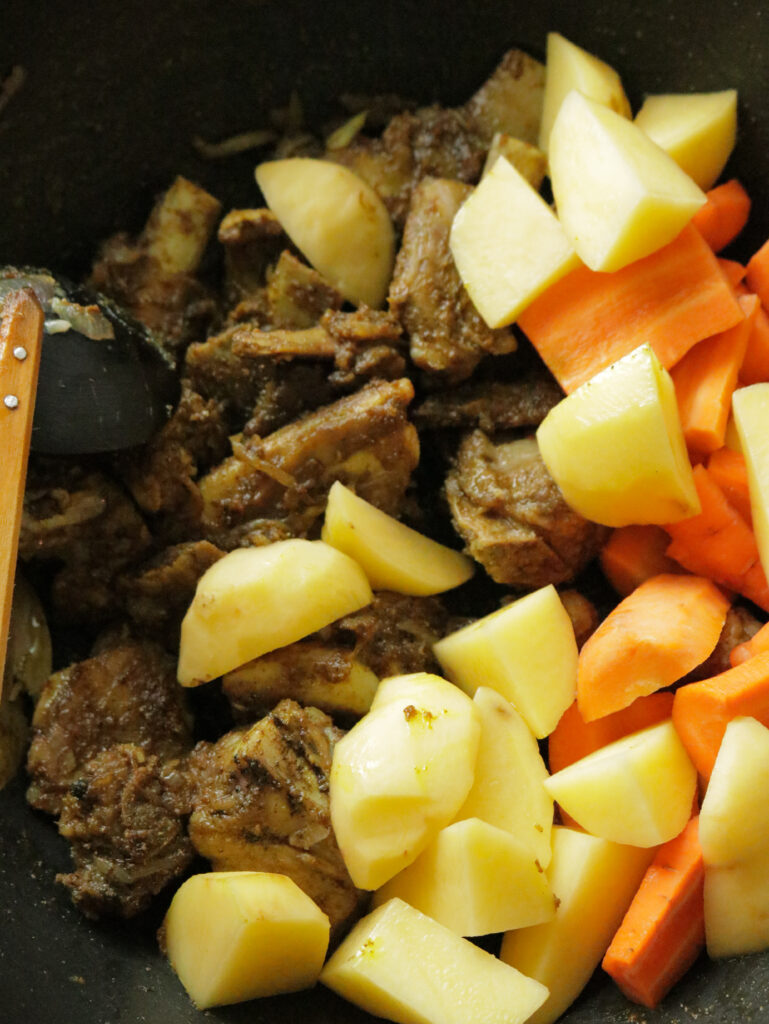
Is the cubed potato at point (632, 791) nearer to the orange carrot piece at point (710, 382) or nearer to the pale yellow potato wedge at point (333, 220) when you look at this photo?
the orange carrot piece at point (710, 382)

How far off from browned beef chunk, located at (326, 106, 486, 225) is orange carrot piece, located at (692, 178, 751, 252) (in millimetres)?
674

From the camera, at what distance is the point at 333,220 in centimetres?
267

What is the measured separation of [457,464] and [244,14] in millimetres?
1448

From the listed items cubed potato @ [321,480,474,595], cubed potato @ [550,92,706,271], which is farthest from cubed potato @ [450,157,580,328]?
cubed potato @ [321,480,474,595]

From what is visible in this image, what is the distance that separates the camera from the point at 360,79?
9.51ft

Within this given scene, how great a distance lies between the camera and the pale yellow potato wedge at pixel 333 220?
8.77 ft

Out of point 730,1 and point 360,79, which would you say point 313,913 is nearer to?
point 360,79

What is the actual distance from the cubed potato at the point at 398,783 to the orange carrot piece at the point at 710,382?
3.07 feet

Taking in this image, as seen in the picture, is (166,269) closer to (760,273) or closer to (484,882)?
(760,273)

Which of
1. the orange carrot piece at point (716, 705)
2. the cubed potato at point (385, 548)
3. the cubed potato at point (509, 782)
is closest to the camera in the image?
the orange carrot piece at point (716, 705)

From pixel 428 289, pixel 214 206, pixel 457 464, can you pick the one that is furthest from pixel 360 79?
pixel 457 464

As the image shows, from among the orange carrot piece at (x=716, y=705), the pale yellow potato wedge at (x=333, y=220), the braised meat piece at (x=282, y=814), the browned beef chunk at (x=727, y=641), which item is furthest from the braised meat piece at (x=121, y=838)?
the pale yellow potato wedge at (x=333, y=220)

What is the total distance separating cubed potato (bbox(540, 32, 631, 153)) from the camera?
103 inches

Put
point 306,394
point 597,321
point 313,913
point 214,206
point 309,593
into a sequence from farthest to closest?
point 214,206, point 306,394, point 597,321, point 309,593, point 313,913
